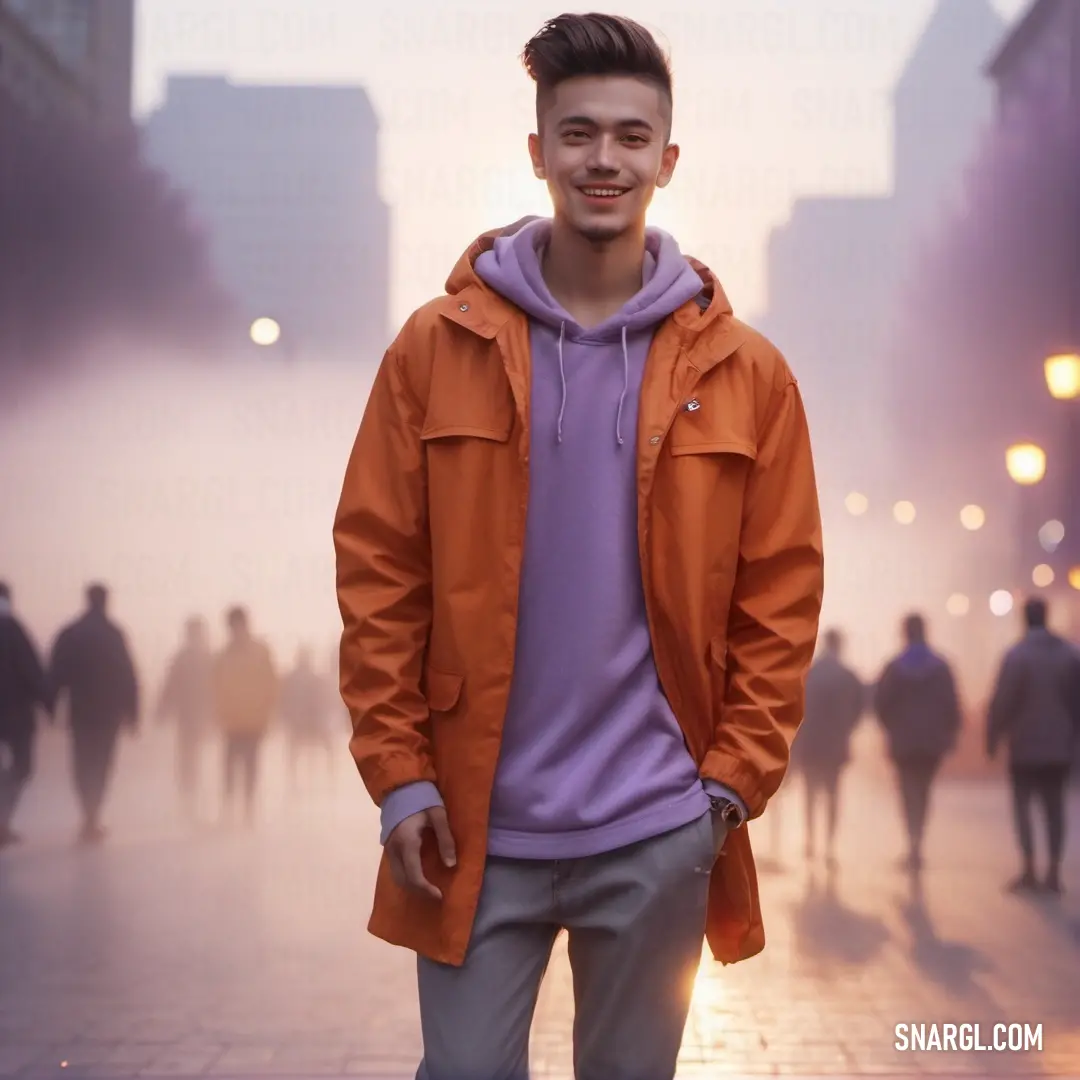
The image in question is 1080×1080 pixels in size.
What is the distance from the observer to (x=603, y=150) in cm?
193

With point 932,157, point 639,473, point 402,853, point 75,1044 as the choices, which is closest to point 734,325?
point 639,473

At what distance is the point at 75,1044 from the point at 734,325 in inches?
140

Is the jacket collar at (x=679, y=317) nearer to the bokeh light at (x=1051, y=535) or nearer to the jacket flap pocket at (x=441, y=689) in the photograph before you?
the jacket flap pocket at (x=441, y=689)

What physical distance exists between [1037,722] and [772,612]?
3940 millimetres

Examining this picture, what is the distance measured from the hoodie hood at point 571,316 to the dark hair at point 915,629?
389 cm

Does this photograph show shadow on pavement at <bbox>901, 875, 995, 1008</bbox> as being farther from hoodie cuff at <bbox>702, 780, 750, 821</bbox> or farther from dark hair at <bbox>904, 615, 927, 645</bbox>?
hoodie cuff at <bbox>702, 780, 750, 821</bbox>

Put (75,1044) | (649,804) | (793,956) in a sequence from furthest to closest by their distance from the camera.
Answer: (793,956) < (75,1044) < (649,804)

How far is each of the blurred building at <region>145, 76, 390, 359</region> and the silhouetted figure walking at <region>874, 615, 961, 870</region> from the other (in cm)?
239

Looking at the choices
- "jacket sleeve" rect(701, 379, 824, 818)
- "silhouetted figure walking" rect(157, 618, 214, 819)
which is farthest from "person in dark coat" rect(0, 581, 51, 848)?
"jacket sleeve" rect(701, 379, 824, 818)

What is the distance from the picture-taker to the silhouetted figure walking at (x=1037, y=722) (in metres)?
5.50

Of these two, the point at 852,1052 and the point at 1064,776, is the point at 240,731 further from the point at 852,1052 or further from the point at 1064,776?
the point at 1064,776

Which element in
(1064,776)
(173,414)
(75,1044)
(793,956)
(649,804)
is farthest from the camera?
(173,414)

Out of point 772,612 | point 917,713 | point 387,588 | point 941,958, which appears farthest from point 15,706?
point 772,612

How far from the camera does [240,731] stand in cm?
580
